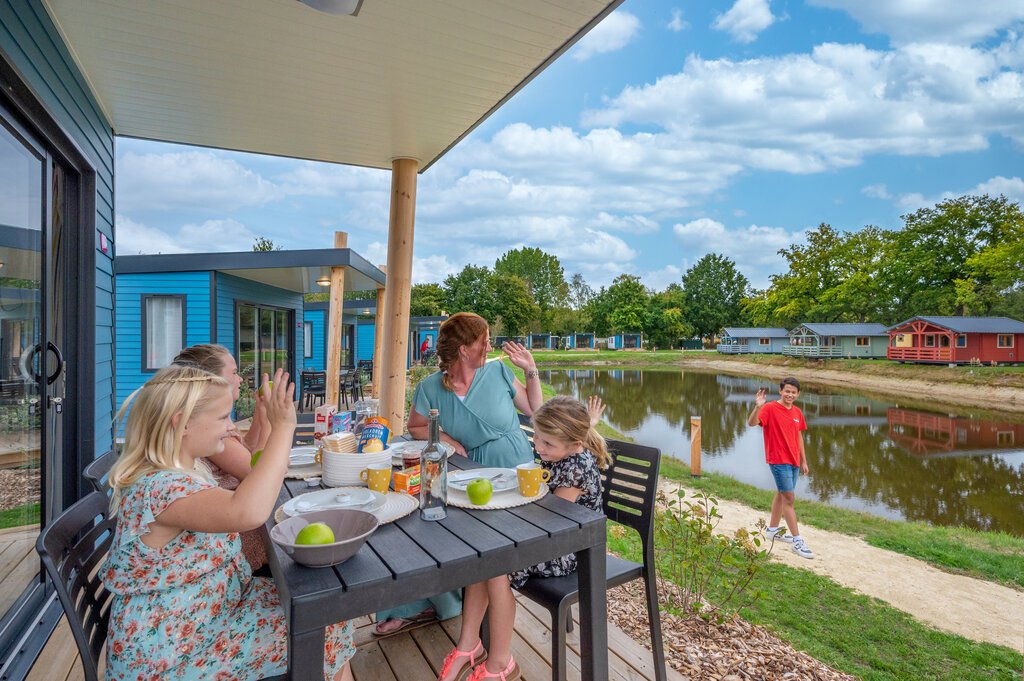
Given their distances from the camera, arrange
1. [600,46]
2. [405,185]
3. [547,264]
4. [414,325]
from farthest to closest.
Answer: [547,264], [414,325], [600,46], [405,185]

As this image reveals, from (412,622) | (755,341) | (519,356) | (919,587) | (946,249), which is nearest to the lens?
(412,622)

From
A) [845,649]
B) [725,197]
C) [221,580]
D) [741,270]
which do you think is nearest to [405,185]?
[221,580]

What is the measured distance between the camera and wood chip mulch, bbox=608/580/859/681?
7.20ft

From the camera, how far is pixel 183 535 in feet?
3.97

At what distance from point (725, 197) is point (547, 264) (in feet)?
159

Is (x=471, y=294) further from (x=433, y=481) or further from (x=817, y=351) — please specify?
(x=433, y=481)

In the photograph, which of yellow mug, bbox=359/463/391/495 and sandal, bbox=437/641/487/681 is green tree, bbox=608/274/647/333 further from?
yellow mug, bbox=359/463/391/495

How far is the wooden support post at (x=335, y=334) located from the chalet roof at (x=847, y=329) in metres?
38.3

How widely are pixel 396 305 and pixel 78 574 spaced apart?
287 centimetres

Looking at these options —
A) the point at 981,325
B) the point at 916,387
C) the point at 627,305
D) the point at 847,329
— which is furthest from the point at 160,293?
the point at 627,305

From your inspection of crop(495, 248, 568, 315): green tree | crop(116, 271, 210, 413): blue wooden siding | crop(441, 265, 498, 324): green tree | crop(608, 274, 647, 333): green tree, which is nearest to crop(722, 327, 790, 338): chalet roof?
crop(608, 274, 647, 333): green tree

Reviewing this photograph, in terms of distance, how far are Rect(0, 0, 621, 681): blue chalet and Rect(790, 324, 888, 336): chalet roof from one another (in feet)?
133

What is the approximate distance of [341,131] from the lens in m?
3.62

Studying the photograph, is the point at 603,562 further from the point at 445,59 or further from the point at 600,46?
the point at 600,46
